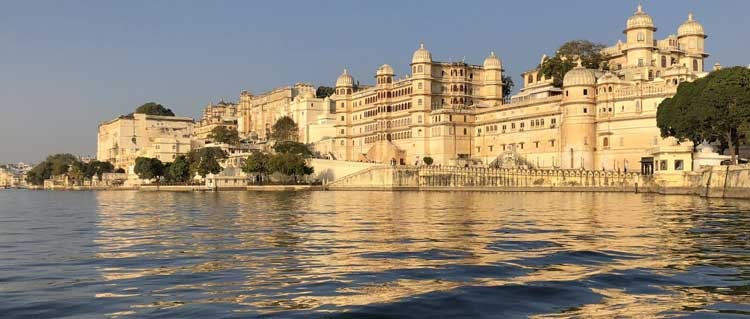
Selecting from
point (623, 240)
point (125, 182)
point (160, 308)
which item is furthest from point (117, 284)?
point (125, 182)

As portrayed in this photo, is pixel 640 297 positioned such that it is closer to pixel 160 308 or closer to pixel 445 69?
pixel 160 308

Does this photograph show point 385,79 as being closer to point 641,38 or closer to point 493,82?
point 493,82

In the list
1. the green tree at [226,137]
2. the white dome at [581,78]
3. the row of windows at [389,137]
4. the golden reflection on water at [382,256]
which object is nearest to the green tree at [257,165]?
the row of windows at [389,137]

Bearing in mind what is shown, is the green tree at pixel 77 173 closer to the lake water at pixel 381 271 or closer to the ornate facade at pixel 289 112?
the ornate facade at pixel 289 112

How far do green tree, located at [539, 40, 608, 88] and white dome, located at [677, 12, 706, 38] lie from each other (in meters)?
8.97

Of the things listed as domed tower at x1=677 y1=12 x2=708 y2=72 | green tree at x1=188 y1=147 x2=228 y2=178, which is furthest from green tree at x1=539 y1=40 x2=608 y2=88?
green tree at x1=188 y1=147 x2=228 y2=178

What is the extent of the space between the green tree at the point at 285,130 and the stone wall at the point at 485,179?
111 ft

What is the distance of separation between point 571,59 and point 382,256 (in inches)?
3184

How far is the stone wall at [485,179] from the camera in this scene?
2940 inches

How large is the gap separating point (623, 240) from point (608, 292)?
9.52 meters

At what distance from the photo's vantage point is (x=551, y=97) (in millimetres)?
87938

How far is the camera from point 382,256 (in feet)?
62.1

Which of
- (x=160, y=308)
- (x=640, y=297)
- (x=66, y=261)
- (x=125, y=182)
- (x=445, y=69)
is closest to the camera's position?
(x=160, y=308)

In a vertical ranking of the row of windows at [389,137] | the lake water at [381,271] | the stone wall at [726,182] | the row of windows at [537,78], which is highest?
the row of windows at [537,78]
